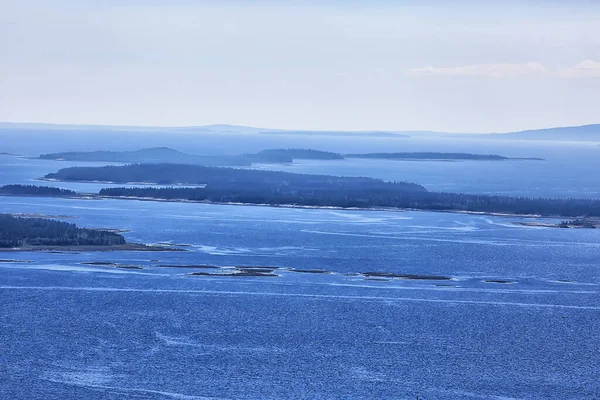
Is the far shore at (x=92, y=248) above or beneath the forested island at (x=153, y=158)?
beneath

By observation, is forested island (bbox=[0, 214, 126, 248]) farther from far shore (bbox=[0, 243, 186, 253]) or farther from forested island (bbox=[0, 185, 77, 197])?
forested island (bbox=[0, 185, 77, 197])

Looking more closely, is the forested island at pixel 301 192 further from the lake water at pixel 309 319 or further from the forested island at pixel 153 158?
the forested island at pixel 153 158

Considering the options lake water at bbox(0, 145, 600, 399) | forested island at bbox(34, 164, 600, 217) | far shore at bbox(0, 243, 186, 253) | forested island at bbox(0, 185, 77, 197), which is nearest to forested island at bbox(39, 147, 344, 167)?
forested island at bbox(34, 164, 600, 217)

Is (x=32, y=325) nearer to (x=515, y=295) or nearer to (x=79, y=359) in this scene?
(x=79, y=359)

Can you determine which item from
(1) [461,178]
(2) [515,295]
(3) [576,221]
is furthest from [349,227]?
(1) [461,178]

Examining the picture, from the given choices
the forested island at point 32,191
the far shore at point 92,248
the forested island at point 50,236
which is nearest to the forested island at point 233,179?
the forested island at point 32,191

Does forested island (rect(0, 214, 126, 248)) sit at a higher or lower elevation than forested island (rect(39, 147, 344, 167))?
lower

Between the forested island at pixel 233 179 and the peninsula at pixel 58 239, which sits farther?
the forested island at pixel 233 179

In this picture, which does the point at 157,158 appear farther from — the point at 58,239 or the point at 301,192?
the point at 58,239
